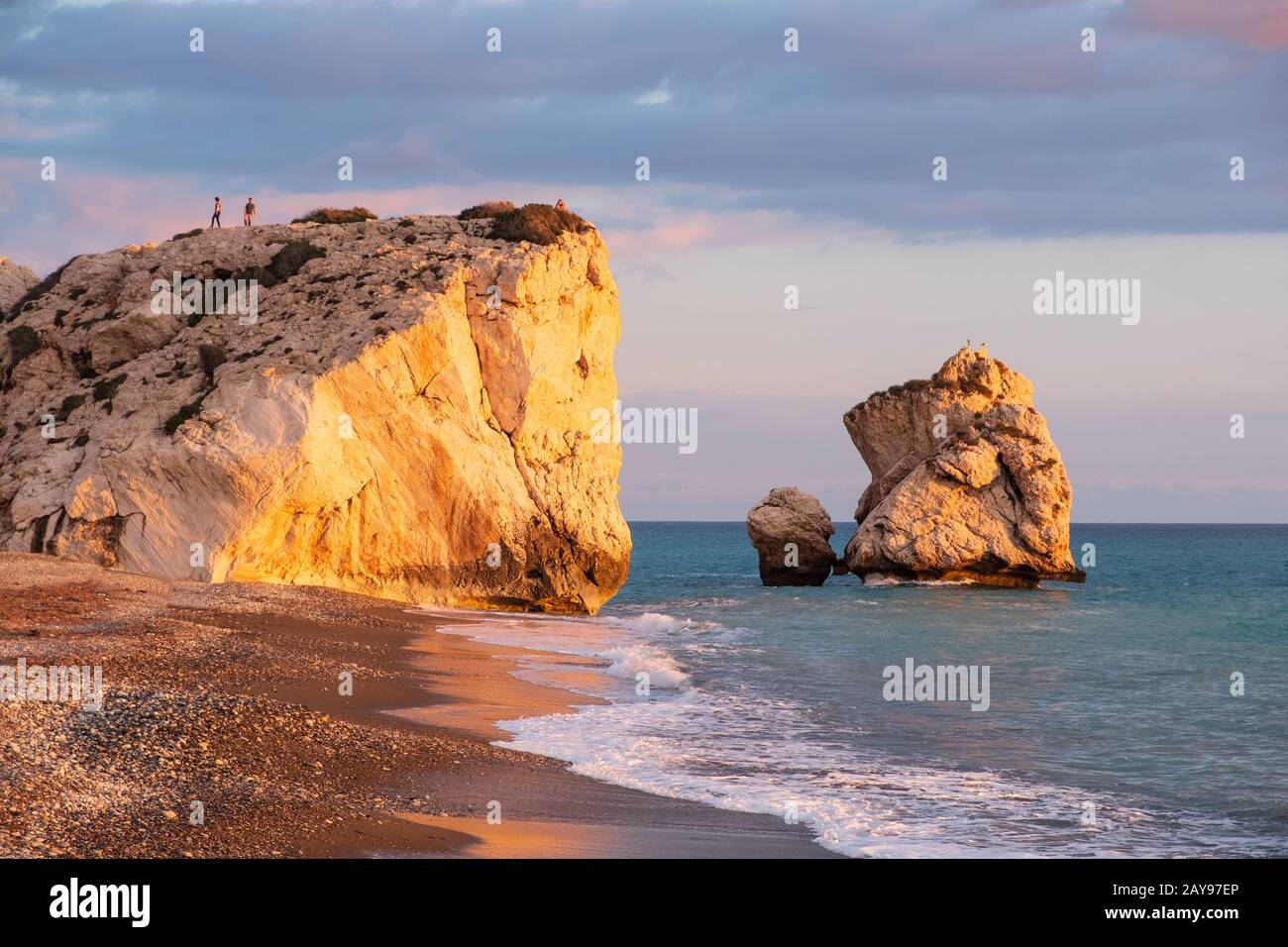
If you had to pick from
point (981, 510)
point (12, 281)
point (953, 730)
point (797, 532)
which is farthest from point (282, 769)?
point (797, 532)

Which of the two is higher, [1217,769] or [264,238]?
[264,238]

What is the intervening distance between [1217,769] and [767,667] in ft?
37.2

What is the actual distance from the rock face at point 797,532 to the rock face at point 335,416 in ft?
71.3

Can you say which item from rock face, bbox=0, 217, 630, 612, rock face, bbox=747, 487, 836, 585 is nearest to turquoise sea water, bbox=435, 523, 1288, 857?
rock face, bbox=0, 217, 630, 612

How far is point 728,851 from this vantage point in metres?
10.5

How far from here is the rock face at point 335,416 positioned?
29.3m

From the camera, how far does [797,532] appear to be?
2454 inches

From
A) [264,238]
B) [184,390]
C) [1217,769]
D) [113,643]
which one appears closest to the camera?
[1217,769]

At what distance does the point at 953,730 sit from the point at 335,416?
19193 mm

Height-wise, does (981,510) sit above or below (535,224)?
below

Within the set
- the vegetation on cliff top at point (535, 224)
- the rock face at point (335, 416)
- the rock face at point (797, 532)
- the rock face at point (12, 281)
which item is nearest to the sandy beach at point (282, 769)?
the rock face at point (335, 416)

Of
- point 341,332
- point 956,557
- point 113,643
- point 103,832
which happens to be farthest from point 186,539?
point 956,557

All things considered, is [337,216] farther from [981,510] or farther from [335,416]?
[981,510]

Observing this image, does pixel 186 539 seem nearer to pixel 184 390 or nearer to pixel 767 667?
pixel 184 390
